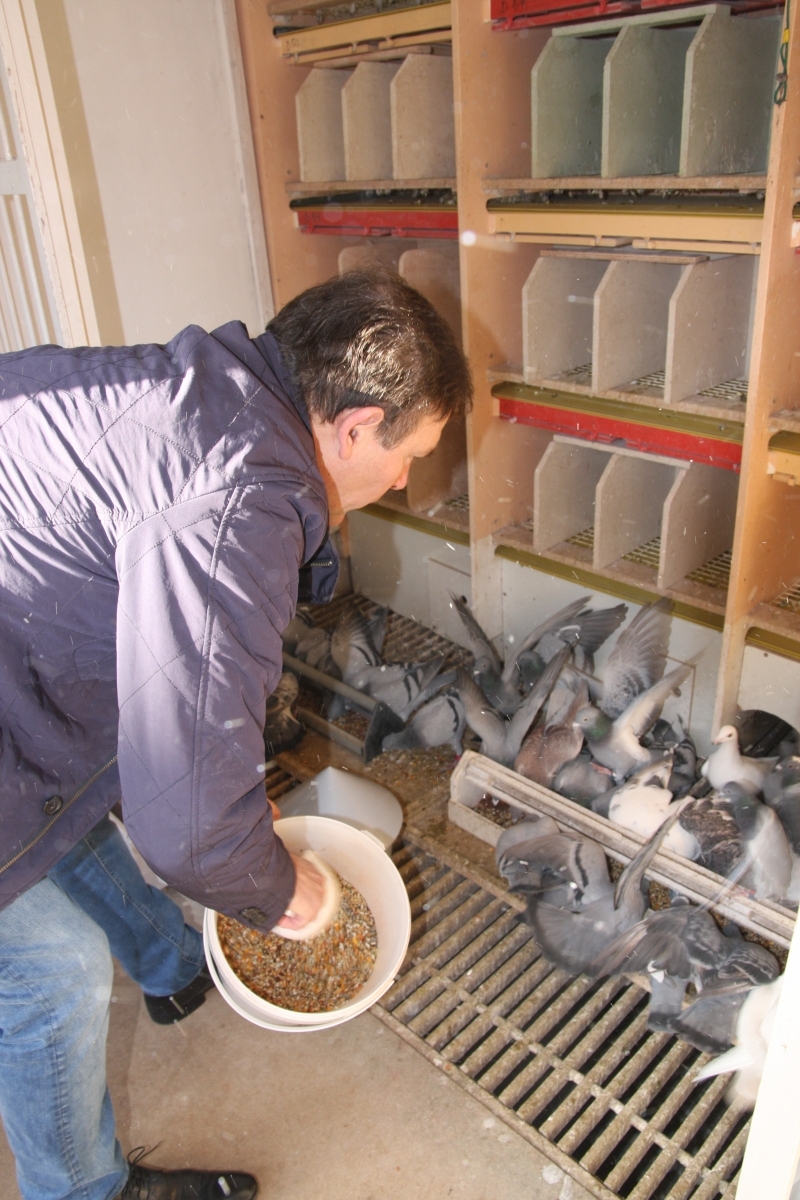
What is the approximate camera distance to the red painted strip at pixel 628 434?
1.88m

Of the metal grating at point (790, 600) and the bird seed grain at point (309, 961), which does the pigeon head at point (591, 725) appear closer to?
the metal grating at point (790, 600)

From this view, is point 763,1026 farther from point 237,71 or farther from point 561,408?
point 237,71

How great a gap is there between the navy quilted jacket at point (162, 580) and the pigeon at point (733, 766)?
44.7 inches

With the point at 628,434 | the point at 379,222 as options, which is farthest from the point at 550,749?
the point at 379,222

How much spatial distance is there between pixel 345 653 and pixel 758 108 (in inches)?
65.4

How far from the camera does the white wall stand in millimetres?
2078

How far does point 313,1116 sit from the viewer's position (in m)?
1.54

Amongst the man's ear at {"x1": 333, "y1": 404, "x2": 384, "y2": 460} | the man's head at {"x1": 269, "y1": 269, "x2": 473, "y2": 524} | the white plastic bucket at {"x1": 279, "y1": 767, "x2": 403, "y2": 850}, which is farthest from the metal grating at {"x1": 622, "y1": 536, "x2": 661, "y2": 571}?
→ the man's ear at {"x1": 333, "y1": 404, "x2": 384, "y2": 460}

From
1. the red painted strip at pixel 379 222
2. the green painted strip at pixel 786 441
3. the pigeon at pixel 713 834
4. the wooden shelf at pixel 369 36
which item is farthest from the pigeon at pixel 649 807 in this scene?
the wooden shelf at pixel 369 36

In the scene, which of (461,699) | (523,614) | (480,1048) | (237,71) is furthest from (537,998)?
(237,71)

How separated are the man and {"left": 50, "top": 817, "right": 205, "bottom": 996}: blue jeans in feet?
1.13

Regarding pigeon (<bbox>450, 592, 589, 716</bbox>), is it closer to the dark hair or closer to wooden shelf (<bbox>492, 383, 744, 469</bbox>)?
wooden shelf (<bbox>492, 383, 744, 469</bbox>)

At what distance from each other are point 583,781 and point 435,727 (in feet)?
1.50

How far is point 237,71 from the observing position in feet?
8.02
